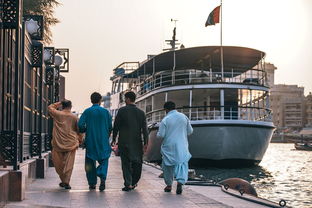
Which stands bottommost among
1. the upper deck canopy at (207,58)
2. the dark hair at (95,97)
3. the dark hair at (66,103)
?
the dark hair at (66,103)

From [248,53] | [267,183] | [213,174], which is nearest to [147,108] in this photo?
[248,53]

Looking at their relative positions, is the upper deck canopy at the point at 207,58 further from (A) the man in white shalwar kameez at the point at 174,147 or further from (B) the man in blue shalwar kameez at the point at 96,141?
(B) the man in blue shalwar kameez at the point at 96,141

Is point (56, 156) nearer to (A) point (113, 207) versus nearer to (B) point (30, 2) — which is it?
(A) point (113, 207)

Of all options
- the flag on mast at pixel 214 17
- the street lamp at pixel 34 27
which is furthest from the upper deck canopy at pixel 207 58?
the street lamp at pixel 34 27

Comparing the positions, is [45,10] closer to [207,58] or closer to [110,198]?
[207,58]

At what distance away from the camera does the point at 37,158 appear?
488 inches


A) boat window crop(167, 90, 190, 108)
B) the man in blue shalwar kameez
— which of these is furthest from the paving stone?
boat window crop(167, 90, 190, 108)

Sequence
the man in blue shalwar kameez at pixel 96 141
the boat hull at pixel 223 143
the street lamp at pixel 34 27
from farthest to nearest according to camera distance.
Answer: the boat hull at pixel 223 143, the street lamp at pixel 34 27, the man in blue shalwar kameez at pixel 96 141

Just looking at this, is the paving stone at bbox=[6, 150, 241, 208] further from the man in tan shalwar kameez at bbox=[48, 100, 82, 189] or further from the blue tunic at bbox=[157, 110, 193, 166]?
the blue tunic at bbox=[157, 110, 193, 166]

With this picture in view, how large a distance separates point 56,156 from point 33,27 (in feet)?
12.8

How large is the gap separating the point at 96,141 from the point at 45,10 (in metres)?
22.1

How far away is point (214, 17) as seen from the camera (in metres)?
27.5

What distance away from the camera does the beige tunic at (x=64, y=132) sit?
982 centimetres

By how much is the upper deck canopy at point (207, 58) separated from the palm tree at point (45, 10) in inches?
218
